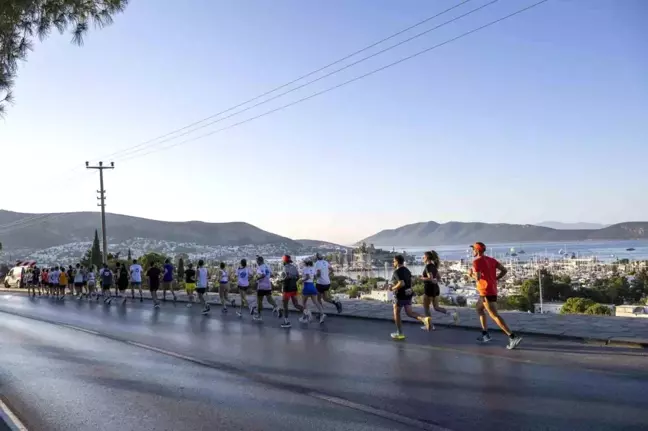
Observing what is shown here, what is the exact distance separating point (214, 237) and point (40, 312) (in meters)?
73.3

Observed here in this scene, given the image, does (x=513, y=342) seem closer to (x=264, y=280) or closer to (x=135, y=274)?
(x=264, y=280)

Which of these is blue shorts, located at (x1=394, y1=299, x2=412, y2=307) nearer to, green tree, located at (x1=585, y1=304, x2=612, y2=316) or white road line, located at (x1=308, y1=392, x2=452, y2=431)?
white road line, located at (x1=308, y1=392, x2=452, y2=431)

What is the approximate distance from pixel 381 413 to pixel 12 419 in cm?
402

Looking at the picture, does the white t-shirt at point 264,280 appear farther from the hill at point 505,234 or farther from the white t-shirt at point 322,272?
the hill at point 505,234

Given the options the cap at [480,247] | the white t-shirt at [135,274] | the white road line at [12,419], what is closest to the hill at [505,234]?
the white t-shirt at [135,274]

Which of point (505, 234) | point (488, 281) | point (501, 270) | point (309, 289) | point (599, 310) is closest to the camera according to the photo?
point (488, 281)

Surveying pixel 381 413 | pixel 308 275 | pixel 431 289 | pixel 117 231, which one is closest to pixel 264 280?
pixel 308 275

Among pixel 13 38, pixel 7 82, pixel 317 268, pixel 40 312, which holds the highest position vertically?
pixel 13 38

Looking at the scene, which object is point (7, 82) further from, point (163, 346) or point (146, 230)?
point (146, 230)

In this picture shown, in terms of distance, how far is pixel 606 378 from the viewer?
24.5ft

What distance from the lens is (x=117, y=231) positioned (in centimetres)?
9988

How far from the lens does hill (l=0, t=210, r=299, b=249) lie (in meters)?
93.2

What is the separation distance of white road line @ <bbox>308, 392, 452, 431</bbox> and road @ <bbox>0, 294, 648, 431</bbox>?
12 mm

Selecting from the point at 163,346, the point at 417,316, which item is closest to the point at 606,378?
the point at 417,316
